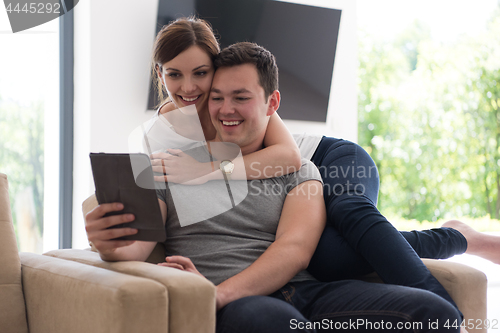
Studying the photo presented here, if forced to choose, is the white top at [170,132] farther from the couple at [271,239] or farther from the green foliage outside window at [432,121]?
the green foliage outside window at [432,121]

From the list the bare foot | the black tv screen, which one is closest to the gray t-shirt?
the bare foot

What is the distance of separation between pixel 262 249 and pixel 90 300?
56 cm

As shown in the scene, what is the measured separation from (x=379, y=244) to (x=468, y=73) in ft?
18.4

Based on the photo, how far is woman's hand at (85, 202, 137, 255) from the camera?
41.1 inches

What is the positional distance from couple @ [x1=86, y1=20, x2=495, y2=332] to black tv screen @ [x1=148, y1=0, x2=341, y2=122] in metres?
1.60

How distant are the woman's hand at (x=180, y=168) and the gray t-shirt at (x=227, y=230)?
1.0 inches

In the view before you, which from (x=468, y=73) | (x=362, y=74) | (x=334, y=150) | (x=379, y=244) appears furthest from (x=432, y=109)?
(x=379, y=244)

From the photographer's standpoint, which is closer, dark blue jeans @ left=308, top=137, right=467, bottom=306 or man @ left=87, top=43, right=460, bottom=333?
man @ left=87, top=43, right=460, bottom=333

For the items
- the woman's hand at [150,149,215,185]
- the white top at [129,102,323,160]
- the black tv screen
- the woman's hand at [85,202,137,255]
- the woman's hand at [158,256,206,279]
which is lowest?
the woman's hand at [158,256,206,279]

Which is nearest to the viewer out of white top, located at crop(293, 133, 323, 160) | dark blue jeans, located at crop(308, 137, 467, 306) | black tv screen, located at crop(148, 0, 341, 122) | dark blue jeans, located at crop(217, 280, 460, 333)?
dark blue jeans, located at crop(217, 280, 460, 333)

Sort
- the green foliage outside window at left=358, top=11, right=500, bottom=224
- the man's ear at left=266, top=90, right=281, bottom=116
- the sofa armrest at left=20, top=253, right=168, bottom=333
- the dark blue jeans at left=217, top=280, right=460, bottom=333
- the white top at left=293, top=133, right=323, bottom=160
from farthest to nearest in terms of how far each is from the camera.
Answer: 1. the green foliage outside window at left=358, top=11, right=500, bottom=224
2. the white top at left=293, top=133, right=323, bottom=160
3. the man's ear at left=266, top=90, right=281, bottom=116
4. the dark blue jeans at left=217, top=280, right=460, bottom=333
5. the sofa armrest at left=20, top=253, right=168, bottom=333

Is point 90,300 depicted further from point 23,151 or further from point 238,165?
point 23,151

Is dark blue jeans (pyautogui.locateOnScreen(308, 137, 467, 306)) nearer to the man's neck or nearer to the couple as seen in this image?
the couple

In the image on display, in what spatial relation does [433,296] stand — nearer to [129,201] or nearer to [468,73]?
[129,201]
